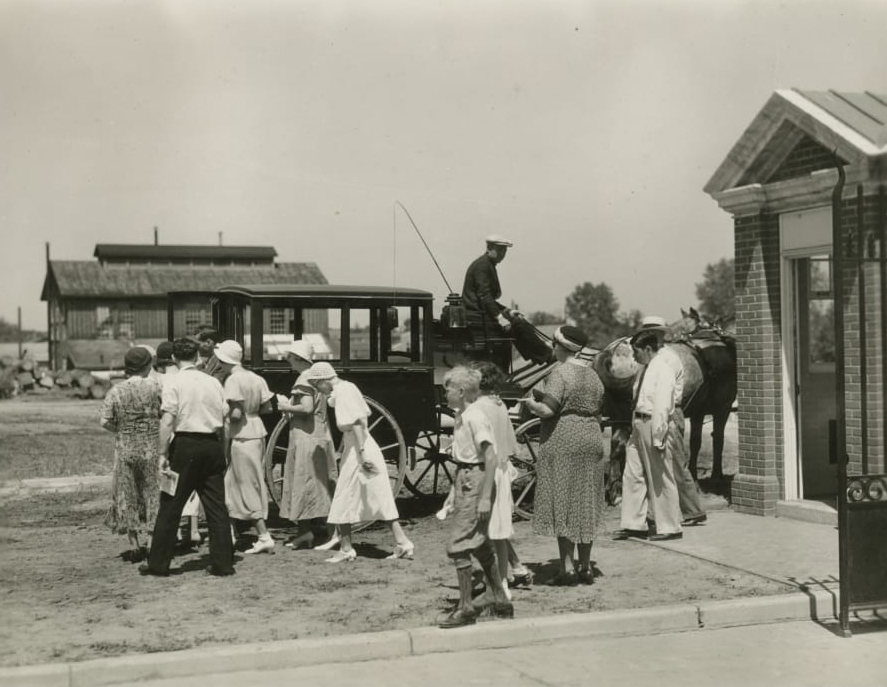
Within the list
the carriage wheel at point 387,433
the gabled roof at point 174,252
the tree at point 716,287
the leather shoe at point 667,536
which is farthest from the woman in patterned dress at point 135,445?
the tree at point 716,287

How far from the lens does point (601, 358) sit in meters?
11.7

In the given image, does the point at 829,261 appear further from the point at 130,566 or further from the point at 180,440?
the point at 130,566

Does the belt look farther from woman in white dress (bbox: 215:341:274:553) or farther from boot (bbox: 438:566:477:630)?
boot (bbox: 438:566:477:630)

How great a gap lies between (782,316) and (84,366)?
4665 cm

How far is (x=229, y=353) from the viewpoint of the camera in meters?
8.80

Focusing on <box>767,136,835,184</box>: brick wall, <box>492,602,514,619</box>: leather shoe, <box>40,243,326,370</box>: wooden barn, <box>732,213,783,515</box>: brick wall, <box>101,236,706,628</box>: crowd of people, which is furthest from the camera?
<box>40,243,326,370</box>: wooden barn

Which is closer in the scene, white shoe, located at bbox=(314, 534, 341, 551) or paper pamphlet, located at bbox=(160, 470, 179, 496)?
paper pamphlet, located at bbox=(160, 470, 179, 496)

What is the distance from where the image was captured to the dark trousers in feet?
26.0

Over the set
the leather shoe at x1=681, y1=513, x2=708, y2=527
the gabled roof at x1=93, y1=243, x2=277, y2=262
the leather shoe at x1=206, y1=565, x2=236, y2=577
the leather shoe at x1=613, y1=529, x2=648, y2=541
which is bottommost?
the leather shoe at x1=206, y1=565, x2=236, y2=577

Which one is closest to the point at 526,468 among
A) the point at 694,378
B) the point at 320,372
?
the point at 694,378

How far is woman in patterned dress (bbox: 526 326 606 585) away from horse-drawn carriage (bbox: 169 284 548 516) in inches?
101

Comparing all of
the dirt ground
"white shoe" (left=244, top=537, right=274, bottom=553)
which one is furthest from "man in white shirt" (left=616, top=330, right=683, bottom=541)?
"white shoe" (left=244, top=537, right=274, bottom=553)

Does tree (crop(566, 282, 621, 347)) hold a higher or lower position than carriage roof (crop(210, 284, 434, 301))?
higher

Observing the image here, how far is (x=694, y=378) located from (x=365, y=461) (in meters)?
5.29
